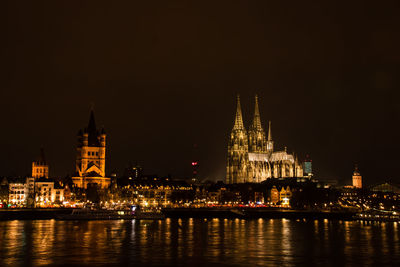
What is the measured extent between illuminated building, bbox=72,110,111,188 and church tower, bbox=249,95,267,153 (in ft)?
148

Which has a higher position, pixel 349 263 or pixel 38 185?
pixel 38 185

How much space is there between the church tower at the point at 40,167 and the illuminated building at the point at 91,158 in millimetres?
8631

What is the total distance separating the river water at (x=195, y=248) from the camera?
39.9 m

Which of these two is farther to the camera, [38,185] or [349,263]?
[38,185]

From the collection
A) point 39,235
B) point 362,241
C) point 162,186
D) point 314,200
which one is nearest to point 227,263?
point 362,241

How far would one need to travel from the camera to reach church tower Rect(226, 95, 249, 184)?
15388 centimetres

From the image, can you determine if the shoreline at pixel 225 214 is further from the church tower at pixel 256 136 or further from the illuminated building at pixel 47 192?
the church tower at pixel 256 136

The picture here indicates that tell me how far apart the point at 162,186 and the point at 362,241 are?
3431 inches

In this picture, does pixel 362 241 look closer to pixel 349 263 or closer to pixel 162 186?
pixel 349 263

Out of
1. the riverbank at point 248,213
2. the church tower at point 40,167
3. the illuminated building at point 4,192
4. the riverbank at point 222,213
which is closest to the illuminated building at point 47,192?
the illuminated building at point 4,192

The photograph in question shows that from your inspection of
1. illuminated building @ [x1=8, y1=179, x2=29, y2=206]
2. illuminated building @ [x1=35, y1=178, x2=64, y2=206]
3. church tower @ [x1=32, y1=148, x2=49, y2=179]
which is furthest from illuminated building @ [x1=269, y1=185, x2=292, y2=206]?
illuminated building @ [x1=8, y1=179, x2=29, y2=206]

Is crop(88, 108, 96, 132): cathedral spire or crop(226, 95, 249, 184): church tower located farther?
crop(226, 95, 249, 184): church tower

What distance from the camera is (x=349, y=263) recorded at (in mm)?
40219

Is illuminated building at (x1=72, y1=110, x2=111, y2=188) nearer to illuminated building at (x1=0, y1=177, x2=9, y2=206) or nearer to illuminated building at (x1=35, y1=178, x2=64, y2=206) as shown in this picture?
illuminated building at (x1=35, y1=178, x2=64, y2=206)
